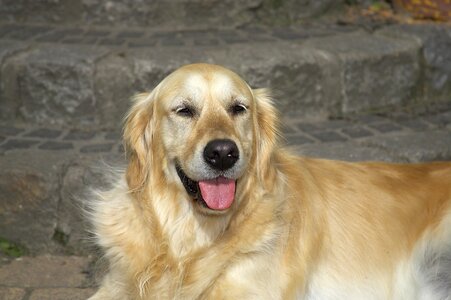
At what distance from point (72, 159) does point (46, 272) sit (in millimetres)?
732

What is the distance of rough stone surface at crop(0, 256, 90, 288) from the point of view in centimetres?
412

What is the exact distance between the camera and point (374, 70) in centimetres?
569

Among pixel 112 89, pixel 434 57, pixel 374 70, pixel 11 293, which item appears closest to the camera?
pixel 11 293

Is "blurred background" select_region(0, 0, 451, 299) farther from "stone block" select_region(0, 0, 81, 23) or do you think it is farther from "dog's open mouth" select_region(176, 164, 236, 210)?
"dog's open mouth" select_region(176, 164, 236, 210)

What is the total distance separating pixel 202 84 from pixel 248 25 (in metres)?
3.12

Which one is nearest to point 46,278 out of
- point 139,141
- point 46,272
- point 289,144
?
point 46,272

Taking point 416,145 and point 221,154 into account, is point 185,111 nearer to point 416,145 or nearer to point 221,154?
point 221,154

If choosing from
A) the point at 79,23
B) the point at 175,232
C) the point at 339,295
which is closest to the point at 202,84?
the point at 175,232

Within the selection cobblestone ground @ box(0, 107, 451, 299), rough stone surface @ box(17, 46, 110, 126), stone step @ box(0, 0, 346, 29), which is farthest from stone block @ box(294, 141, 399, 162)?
stone step @ box(0, 0, 346, 29)

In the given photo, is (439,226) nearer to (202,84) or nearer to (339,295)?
(339,295)

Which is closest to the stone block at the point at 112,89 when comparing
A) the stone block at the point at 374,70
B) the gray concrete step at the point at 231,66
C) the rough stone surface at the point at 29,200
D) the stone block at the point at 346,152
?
the gray concrete step at the point at 231,66

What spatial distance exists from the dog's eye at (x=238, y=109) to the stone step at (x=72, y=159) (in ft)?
3.72

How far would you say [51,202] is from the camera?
4.48 meters

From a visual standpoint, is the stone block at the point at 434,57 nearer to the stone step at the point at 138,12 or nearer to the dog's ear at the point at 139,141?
the stone step at the point at 138,12
